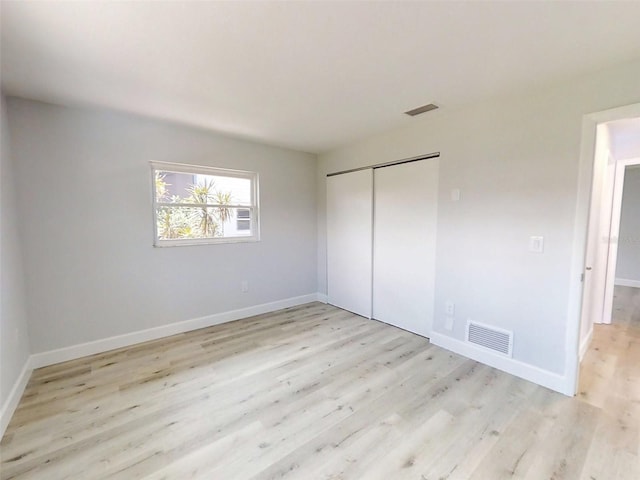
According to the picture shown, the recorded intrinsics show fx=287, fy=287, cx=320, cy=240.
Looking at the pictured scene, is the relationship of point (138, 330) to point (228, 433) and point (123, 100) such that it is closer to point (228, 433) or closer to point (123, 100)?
point (228, 433)

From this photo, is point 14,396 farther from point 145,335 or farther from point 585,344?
point 585,344

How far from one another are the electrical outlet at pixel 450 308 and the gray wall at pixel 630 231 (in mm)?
5540

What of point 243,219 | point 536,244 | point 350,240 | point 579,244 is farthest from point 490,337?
point 243,219

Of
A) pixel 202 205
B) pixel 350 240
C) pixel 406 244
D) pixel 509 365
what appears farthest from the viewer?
pixel 350 240

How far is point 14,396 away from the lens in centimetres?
202

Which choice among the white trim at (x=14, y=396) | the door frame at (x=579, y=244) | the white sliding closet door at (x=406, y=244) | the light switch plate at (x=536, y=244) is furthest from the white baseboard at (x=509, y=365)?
the white trim at (x=14, y=396)

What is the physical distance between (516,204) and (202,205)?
128 inches

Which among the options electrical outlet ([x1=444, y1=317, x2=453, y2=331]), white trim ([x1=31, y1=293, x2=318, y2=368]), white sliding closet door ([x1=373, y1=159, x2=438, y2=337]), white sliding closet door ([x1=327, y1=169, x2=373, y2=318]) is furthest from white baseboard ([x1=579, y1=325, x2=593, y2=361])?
white trim ([x1=31, y1=293, x2=318, y2=368])

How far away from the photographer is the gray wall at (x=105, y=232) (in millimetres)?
2514

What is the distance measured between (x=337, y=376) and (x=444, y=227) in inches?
69.1

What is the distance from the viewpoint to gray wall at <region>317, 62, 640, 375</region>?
2.13 meters

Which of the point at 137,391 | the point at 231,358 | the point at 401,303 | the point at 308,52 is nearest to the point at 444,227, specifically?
the point at 401,303

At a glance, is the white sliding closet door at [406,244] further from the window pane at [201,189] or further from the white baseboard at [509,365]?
the window pane at [201,189]

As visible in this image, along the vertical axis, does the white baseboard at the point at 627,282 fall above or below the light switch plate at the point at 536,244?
below
